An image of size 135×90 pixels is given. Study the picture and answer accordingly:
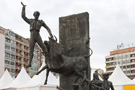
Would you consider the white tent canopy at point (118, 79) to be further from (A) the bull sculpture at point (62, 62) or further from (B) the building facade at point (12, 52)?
(B) the building facade at point (12, 52)

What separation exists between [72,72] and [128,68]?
70220 mm

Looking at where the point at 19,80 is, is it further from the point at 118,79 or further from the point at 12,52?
the point at 12,52

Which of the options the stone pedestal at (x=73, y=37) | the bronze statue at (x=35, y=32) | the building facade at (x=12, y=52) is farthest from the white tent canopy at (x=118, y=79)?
the building facade at (x=12, y=52)

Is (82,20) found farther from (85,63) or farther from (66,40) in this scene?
(85,63)

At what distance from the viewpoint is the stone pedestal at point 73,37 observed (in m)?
7.07

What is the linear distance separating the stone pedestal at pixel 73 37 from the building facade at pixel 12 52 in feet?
156

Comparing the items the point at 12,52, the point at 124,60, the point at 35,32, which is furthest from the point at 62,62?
the point at 124,60

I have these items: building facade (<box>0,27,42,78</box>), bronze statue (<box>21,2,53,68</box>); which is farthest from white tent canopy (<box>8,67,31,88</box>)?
building facade (<box>0,27,42,78</box>)

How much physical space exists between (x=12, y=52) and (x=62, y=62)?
55.9 m

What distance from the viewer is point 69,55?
23.3 feet

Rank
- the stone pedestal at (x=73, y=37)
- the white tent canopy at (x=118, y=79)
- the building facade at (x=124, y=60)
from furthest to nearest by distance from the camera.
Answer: the building facade at (x=124, y=60)
the white tent canopy at (x=118, y=79)
the stone pedestal at (x=73, y=37)

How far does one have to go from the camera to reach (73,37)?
7.25m

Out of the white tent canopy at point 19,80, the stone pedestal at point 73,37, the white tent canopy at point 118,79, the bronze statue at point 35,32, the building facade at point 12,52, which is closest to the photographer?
the bronze statue at point 35,32

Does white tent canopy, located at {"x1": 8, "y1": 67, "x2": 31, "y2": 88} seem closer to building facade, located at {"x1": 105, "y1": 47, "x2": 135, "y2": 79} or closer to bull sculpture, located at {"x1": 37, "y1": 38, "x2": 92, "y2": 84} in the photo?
bull sculpture, located at {"x1": 37, "y1": 38, "x2": 92, "y2": 84}
